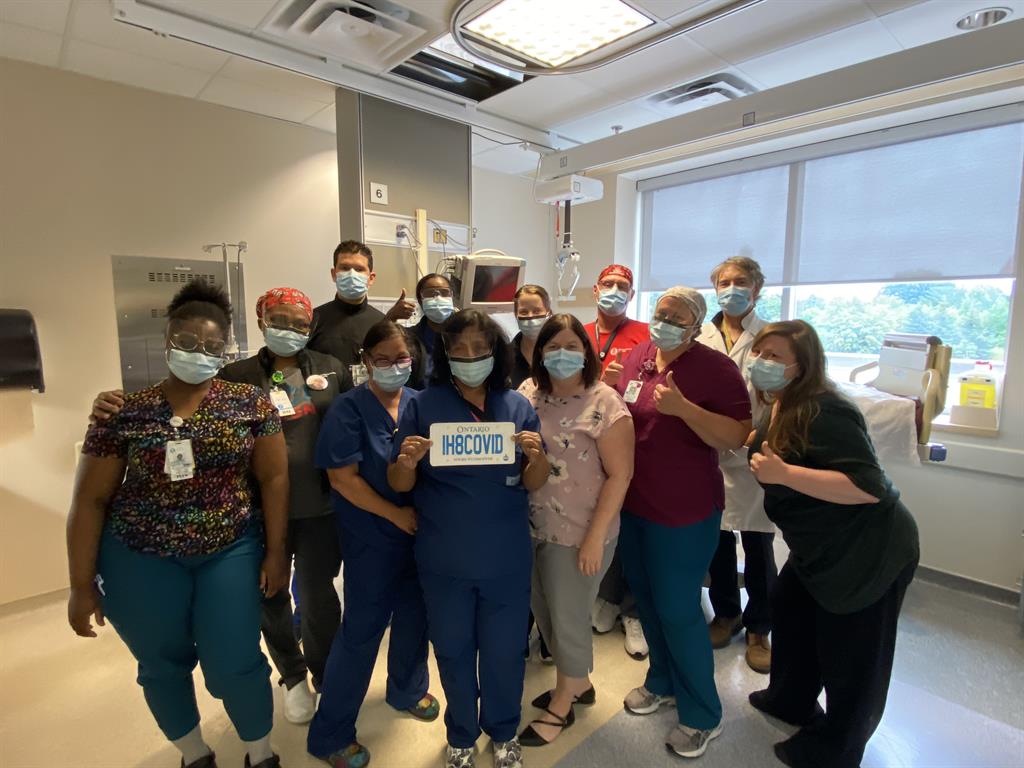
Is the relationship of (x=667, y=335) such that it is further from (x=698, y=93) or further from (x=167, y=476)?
(x=698, y=93)

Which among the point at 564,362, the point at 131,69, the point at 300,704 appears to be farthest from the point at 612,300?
the point at 131,69

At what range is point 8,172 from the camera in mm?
2611

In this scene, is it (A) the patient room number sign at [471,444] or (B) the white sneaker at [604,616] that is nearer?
(A) the patient room number sign at [471,444]

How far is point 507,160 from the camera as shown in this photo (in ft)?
14.0

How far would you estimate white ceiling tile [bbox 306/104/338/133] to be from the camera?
3.21 m

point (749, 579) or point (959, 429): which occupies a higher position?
point (959, 429)

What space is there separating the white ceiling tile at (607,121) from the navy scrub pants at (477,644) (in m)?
2.75

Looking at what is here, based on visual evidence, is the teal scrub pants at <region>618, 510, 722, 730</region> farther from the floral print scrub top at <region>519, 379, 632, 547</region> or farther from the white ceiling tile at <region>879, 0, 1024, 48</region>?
the white ceiling tile at <region>879, 0, 1024, 48</region>

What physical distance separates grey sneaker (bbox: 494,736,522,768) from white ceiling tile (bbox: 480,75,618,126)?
9.35 ft

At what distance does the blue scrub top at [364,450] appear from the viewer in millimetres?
1632

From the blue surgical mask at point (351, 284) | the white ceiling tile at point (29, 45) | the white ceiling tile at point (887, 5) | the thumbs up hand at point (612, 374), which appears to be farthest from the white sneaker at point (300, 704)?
the white ceiling tile at point (887, 5)

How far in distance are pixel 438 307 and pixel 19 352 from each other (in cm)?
206

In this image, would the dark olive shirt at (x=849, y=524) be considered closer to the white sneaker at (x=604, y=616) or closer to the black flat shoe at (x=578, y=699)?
the black flat shoe at (x=578, y=699)

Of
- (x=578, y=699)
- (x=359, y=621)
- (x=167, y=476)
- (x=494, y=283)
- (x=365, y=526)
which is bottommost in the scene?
(x=578, y=699)
